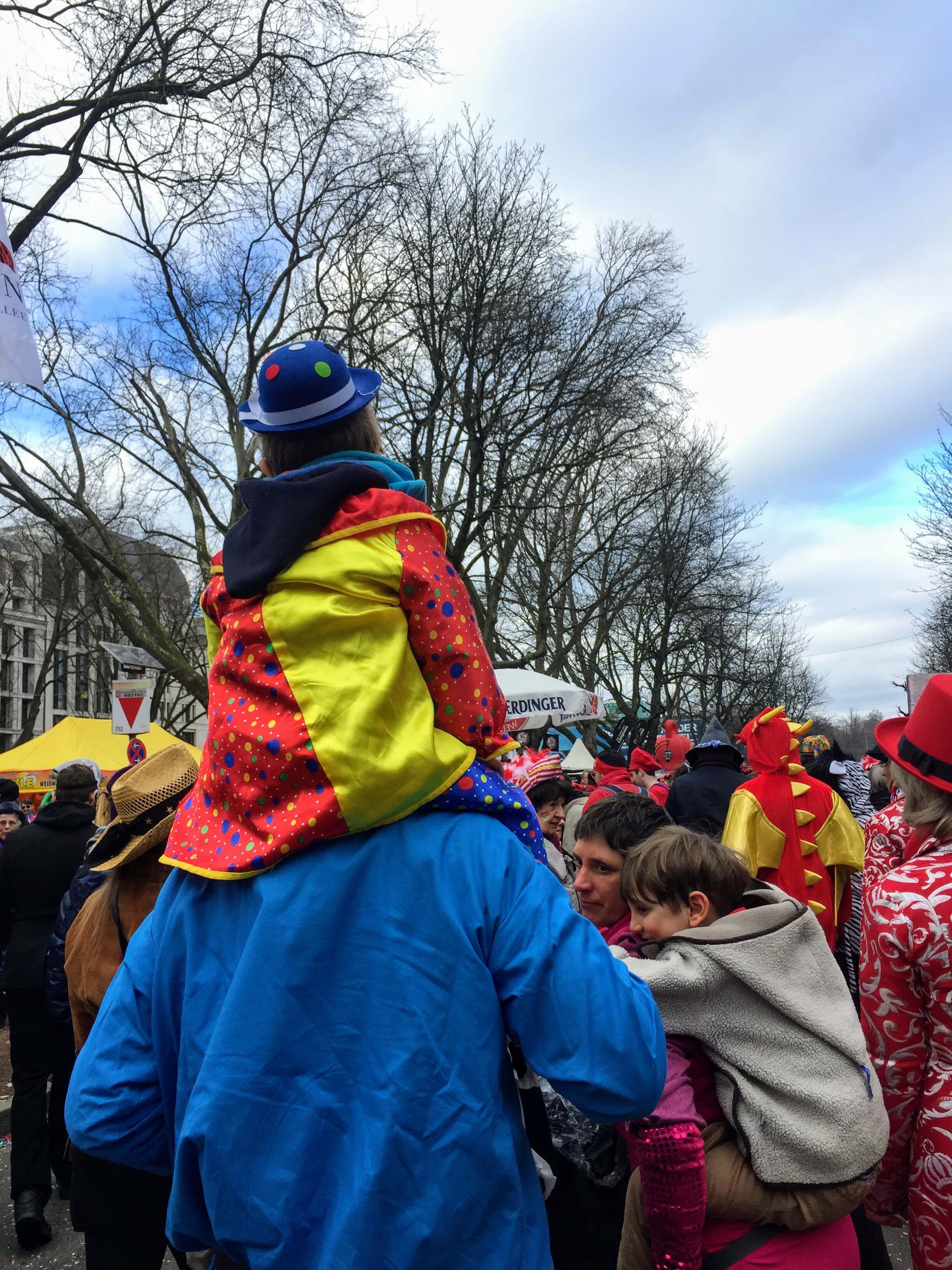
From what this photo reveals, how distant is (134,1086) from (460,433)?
1686cm

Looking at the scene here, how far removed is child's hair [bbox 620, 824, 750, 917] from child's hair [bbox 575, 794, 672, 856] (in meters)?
0.69

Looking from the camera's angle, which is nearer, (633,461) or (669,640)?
(633,461)

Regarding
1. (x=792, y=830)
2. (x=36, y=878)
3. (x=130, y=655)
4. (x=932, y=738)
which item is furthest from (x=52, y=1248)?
(x=130, y=655)

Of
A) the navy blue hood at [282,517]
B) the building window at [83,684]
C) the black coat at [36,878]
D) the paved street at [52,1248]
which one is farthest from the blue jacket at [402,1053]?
the building window at [83,684]

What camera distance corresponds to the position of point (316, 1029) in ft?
4.28

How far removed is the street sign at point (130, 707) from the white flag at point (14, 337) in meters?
8.19

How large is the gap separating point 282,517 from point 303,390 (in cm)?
27

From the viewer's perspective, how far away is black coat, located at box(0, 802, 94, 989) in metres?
5.25

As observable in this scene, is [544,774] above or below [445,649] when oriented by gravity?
A: below

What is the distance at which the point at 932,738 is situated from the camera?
7.78 ft

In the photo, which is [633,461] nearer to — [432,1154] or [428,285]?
[428,285]

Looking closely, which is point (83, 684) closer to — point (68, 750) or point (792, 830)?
point (68, 750)

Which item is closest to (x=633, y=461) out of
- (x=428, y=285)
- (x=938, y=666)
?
(x=428, y=285)

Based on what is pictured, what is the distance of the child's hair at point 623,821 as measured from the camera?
2.92m
